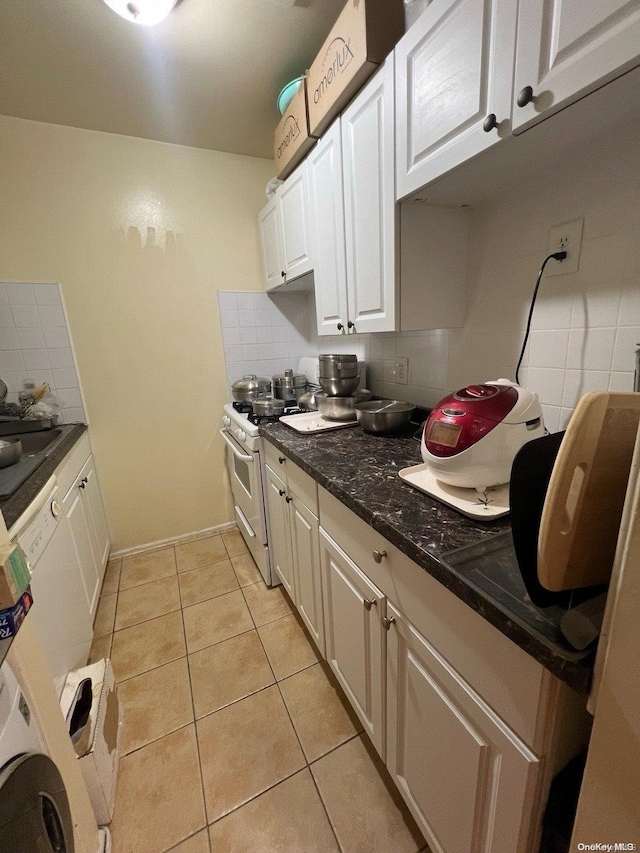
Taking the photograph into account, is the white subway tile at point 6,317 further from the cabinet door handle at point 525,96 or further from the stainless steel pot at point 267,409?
the cabinet door handle at point 525,96

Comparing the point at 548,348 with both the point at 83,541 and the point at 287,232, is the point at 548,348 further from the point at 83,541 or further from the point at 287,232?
the point at 83,541

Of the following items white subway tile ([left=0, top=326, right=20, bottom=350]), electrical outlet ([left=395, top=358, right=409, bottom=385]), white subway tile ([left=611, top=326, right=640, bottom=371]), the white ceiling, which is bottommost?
electrical outlet ([left=395, top=358, right=409, bottom=385])

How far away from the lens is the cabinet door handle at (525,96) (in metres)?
0.68

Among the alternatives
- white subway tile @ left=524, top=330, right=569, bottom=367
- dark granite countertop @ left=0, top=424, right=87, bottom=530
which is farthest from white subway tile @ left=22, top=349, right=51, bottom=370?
white subway tile @ left=524, top=330, right=569, bottom=367

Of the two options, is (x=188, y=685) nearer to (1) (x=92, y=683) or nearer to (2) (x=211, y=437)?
(1) (x=92, y=683)

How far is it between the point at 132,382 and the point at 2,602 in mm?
1761

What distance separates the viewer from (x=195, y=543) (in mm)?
2387

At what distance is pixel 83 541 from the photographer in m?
1.65

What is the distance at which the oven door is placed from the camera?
174cm

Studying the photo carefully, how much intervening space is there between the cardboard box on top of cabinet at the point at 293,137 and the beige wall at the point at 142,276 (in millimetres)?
545

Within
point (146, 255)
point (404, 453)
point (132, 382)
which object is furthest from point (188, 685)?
point (146, 255)

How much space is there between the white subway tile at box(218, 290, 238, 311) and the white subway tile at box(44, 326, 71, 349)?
88 cm

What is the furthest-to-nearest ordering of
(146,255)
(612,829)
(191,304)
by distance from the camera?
(191,304)
(146,255)
(612,829)

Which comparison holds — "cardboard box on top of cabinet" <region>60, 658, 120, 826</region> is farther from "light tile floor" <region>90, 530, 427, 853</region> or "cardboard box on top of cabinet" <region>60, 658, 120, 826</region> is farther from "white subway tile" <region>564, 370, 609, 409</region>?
"white subway tile" <region>564, 370, 609, 409</region>
